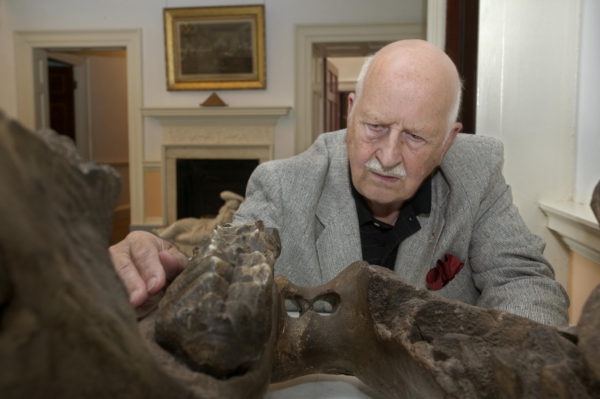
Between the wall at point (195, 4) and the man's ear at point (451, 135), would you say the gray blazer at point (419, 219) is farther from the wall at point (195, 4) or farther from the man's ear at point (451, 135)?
the wall at point (195, 4)

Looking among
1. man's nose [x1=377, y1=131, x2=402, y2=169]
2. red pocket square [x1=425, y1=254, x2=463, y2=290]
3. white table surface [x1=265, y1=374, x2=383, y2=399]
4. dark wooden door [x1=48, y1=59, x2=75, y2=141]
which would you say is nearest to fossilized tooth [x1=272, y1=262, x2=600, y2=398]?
white table surface [x1=265, y1=374, x2=383, y2=399]

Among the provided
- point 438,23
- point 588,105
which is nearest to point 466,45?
point 438,23

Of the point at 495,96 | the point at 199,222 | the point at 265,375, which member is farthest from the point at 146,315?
the point at 199,222

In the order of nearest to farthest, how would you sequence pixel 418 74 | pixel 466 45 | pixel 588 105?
pixel 418 74, pixel 588 105, pixel 466 45

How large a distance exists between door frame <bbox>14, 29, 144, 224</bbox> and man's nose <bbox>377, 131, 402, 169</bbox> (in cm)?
570

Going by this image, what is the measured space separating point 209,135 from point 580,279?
5.30 m

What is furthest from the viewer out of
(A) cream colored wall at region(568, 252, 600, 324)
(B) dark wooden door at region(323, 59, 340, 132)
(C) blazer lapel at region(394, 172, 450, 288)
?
(B) dark wooden door at region(323, 59, 340, 132)

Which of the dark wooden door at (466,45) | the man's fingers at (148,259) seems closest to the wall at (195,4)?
the dark wooden door at (466,45)

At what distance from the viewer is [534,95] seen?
221 centimetres

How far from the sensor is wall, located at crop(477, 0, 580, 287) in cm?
207

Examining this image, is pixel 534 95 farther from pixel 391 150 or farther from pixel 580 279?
pixel 391 150

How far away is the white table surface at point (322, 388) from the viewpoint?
0.89 metres

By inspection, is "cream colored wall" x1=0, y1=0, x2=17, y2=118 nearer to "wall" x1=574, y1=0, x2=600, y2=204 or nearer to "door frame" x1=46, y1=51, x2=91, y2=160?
"door frame" x1=46, y1=51, x2=91, y2=160

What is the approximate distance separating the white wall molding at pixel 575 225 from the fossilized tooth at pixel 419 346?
96 cm
